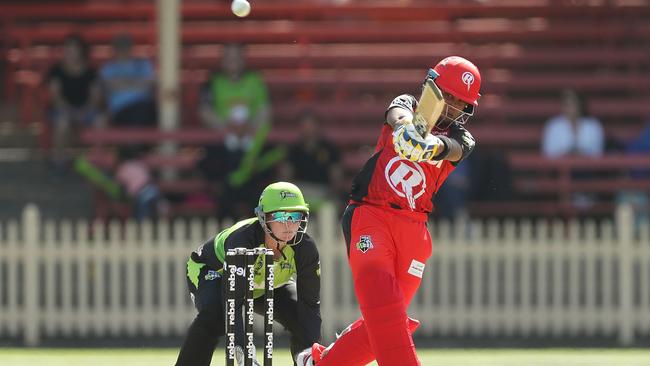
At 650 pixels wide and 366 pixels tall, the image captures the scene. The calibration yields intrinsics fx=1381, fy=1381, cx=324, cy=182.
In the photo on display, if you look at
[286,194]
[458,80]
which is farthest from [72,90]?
[458,80]

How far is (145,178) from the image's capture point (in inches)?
522

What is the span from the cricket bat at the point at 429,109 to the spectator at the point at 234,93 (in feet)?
21.7

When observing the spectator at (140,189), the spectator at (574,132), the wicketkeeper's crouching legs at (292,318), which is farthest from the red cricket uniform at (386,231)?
the spectator at (574,132)

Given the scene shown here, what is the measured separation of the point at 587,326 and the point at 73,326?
182 inches

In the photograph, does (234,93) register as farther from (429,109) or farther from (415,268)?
(429,109)

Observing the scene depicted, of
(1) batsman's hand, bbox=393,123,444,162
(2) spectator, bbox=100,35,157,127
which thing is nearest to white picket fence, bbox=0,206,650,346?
(2) spectator, bbox=100,35,157,127

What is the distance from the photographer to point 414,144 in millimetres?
7211

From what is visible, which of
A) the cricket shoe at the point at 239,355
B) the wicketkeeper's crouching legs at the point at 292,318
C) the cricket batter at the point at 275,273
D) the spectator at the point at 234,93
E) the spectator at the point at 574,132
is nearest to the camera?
the cricket shoe at the point at 239,355

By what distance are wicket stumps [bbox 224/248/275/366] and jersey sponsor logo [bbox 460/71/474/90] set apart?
1439mm

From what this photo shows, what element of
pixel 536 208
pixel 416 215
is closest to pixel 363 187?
pixel 416 215

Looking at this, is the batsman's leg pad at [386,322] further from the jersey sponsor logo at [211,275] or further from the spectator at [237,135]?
the spectator at [237,135]

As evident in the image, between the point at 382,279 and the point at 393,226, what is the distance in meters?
0.34

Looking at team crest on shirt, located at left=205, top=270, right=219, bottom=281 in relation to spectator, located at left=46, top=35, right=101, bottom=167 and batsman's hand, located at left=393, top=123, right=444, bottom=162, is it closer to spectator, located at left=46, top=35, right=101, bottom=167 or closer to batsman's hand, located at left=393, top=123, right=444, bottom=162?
batsman's hand, located at left=393, top=123, right=444, bottom=162

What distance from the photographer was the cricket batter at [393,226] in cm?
749
